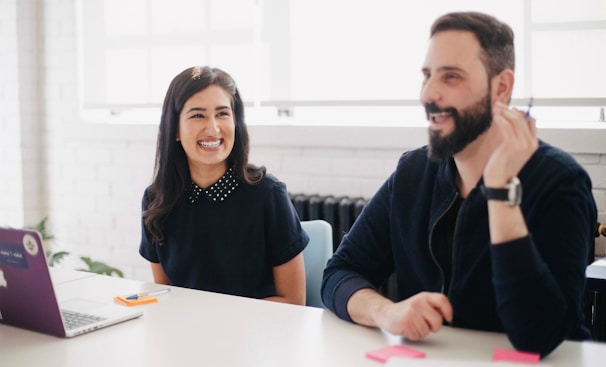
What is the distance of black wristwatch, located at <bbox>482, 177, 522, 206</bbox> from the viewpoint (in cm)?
144

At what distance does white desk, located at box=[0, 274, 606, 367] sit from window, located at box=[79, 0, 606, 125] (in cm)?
146

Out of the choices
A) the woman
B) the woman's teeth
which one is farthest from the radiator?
the woman's teeth

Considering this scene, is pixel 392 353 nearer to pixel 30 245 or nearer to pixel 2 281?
pixel 30 245

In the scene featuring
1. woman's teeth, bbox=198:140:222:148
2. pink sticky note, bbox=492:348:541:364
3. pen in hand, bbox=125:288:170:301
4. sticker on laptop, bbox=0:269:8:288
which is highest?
woman's teeth, bbox=198:140:222:148

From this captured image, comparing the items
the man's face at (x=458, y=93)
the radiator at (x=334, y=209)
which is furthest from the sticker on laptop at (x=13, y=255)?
the radiator at (x=334, y=209)

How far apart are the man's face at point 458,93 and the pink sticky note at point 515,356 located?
0.47 m

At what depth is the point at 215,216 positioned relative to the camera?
227 centimetres

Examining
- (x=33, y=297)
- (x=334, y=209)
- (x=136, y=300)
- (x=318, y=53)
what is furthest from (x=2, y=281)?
(x=318, y=53)

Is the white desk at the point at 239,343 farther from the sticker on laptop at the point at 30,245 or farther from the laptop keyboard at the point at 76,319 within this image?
the sticker on laptop at the point at 30,245

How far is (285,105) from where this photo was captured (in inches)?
132

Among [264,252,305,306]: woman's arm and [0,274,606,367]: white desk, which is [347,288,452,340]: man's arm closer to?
[0,274,606,367]: white desk

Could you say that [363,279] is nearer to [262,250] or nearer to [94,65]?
[262,250]

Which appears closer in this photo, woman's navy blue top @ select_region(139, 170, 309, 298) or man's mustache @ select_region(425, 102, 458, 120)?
man's mustache @ select_region(425, 102, 458, 120)

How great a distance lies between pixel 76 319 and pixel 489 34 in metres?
1.10
